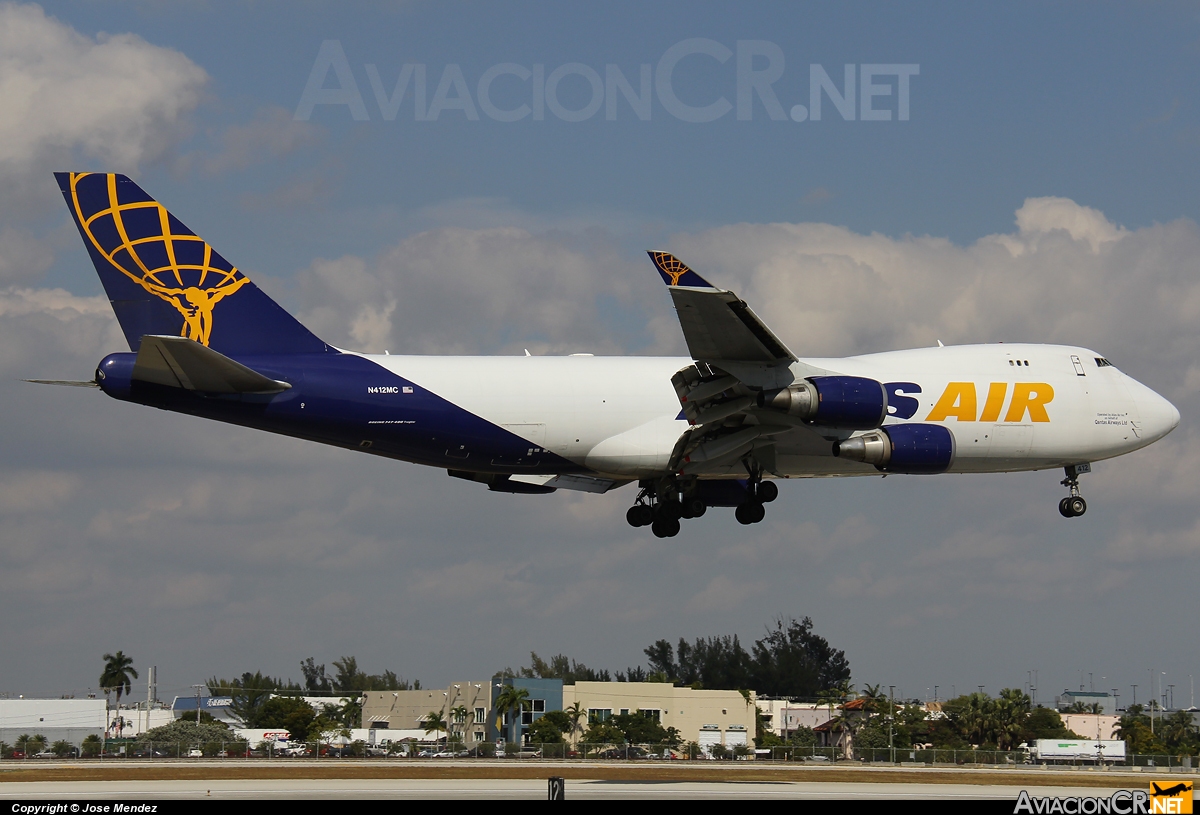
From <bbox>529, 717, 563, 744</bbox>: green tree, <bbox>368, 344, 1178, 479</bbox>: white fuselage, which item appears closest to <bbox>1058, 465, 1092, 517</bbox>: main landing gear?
<bbox>368, 344, 1178, 479</bbox>: white fuselage

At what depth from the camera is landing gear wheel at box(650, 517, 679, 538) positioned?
124 feet

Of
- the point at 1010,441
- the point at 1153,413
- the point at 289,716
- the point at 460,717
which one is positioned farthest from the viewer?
the point at 289,716

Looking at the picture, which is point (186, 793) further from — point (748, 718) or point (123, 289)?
point (748, 718)

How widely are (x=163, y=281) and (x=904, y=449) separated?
1934cm

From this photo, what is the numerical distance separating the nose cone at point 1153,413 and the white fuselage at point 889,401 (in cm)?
5

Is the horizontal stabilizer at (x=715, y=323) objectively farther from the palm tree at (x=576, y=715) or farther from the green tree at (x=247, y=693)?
the green tree at (x=247, y=693)

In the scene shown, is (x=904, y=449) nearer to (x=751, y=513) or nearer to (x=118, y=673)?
(x=751, y=513)

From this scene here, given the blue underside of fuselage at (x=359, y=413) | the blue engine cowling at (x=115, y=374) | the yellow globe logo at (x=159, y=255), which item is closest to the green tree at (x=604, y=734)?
the blue underside of fuselage at (x=359, y=413)

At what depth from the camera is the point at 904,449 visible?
114 ft

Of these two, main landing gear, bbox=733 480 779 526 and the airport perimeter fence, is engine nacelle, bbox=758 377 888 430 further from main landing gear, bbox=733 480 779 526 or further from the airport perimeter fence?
the airport perimeter fence

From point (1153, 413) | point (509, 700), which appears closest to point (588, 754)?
point (509, 700)

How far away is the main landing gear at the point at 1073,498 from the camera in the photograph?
39312 mm

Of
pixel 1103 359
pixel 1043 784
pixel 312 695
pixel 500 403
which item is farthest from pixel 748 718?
pixel 500 403

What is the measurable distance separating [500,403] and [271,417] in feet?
18.4
